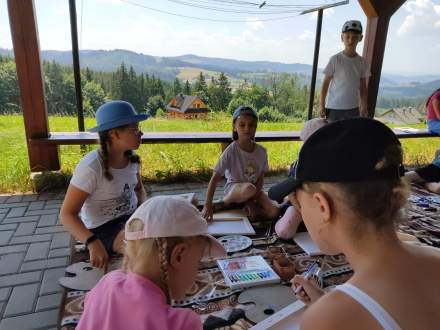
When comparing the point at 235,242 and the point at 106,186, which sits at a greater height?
the point at 106,186

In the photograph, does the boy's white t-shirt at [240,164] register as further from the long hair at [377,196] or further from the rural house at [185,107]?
the rural house at [185,107]

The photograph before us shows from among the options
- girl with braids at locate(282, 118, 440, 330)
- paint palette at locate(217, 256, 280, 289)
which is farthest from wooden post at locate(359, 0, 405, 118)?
girl with braids at locate(282, 118, 440, 330)

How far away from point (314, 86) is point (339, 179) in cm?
458

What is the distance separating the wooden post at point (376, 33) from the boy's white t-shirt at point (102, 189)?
403 centimetres

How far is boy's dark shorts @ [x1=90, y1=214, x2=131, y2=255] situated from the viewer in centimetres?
208

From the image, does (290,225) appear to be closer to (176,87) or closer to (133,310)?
(133,310)

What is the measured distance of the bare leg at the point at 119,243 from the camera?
2.03 meters

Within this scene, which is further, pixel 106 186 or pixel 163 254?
pixel 106 186

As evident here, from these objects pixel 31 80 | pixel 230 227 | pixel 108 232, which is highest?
pixel 31 80

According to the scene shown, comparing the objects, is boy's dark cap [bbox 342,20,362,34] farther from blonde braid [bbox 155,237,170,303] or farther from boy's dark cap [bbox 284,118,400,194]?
blonde braid [bbox 155,237,170,303]

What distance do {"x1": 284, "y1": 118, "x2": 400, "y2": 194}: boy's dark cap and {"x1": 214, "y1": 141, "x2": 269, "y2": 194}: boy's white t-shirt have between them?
1880 mm

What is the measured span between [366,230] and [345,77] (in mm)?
3526

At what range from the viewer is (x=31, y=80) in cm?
350

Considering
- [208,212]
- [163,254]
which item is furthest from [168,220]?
[208,212]
